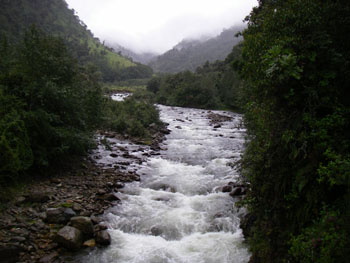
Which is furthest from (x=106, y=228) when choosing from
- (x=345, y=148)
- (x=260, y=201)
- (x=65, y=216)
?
(x=345, y=148)

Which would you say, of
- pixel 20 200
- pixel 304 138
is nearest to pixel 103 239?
pixel 20 200

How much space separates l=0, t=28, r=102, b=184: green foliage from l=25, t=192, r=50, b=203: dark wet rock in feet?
3.30

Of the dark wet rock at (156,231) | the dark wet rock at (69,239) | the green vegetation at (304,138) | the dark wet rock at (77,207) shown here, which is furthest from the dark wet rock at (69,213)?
the green vegetation at (304,138)

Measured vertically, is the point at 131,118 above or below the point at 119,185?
above

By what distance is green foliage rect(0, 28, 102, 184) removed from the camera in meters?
9.36

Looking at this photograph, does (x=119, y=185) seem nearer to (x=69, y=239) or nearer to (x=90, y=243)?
(x=90, y=243)

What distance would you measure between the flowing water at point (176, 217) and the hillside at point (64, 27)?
7530cm

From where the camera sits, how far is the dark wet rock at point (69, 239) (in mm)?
7215

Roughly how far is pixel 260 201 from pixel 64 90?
33.9ft

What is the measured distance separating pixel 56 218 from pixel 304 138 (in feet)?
26.3

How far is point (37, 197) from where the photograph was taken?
909 cm

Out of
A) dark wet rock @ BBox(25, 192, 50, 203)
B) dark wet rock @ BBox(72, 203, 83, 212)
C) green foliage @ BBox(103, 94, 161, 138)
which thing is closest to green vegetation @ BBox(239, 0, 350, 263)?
dark wet rock @ BBox(72, 203, 83, 212)

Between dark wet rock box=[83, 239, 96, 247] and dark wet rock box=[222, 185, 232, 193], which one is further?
dark wet rock box=[222, 185, 232, 193]

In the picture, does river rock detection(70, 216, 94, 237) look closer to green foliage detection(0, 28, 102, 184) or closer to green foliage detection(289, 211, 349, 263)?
green foliage detection(0, 28, 102, 184)
